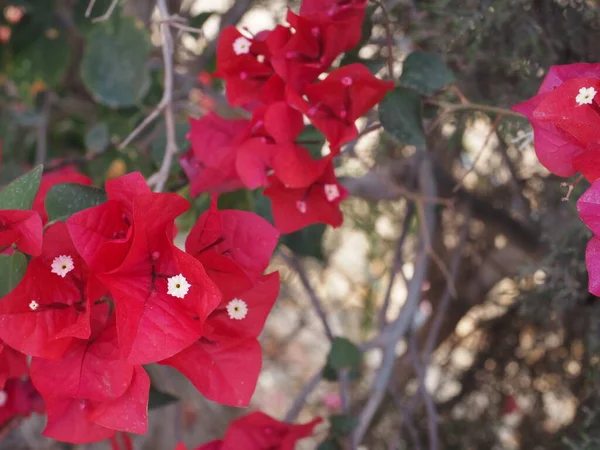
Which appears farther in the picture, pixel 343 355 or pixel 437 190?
pixel 437 190

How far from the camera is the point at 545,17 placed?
24.9 inches

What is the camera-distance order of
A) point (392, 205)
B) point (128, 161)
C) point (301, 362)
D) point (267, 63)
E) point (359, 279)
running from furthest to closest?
point (301, 362)
point (359, 279)
point (392, 205)
point (128, 161)
point (267, 63)

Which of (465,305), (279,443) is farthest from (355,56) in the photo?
(465,305)

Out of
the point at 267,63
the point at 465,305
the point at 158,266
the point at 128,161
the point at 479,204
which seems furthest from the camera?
the point at 465,305

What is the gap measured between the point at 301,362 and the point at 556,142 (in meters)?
1.68

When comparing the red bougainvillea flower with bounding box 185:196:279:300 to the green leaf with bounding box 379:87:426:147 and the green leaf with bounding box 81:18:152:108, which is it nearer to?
the green leaf with bounding box 379:87:426:147

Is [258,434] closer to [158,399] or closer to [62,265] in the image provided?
[158,399]

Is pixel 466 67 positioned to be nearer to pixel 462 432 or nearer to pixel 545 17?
pixel 545 17

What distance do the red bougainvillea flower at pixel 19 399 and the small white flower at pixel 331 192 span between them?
348mm

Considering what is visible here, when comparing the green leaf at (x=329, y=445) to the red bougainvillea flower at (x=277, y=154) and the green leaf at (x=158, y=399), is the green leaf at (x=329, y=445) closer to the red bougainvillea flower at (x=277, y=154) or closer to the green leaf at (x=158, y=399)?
the green leaf at (x=158, y=399)

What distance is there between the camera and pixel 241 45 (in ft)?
1.75

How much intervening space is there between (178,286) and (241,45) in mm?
218

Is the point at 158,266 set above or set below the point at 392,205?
above

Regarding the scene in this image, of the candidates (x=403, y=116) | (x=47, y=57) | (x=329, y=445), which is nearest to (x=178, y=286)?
(x=403, y=116)
